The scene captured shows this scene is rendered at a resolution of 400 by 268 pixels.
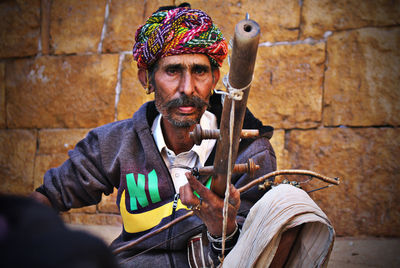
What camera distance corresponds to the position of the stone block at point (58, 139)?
12.8 ft

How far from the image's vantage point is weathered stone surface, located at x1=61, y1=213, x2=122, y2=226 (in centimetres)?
376

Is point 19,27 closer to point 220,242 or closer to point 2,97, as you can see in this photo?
point 2,97

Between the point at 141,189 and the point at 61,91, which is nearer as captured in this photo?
the point at 141,189

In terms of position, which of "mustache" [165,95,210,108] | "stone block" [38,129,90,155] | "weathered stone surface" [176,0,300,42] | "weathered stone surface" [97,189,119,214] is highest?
"weathered stone surface" [176,0,300,42]

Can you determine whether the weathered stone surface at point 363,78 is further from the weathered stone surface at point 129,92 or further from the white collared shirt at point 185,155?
the weathered stone surface at point 129,92

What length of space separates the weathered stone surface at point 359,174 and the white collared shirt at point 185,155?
131 cm

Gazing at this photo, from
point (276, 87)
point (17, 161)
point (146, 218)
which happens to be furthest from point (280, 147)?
point (17, 161)

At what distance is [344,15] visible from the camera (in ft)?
10.7

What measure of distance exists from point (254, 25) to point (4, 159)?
12.0ft

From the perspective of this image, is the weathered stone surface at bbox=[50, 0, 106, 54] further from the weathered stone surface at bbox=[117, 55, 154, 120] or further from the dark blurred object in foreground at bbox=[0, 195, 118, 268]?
the dark blurred object in foreground at bbox=[0, 195, 118, 268]

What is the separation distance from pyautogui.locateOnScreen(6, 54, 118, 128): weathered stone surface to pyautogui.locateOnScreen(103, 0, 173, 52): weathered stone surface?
14 centimetres

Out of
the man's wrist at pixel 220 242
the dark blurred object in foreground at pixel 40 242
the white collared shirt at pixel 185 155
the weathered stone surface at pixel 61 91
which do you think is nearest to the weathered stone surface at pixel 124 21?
the weathered stone surface at pixel 61 91

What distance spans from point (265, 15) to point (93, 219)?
236cm

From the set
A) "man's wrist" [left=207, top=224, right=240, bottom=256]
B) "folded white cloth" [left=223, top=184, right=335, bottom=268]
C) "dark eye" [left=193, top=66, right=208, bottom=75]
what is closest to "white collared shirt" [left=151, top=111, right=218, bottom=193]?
"dark eye" [left=193, top=66, right=208, bottom=75]
